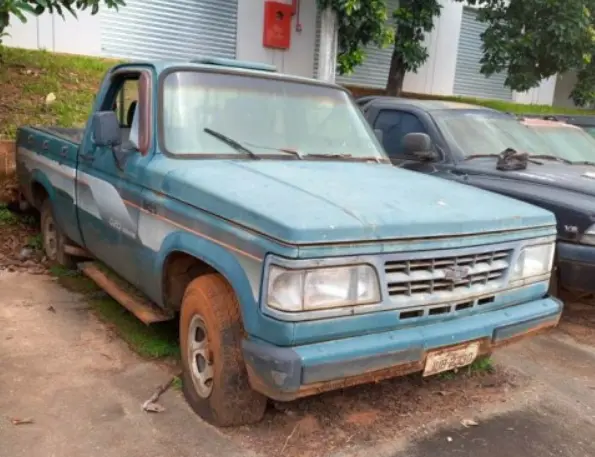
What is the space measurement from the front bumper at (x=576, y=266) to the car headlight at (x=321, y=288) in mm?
2583

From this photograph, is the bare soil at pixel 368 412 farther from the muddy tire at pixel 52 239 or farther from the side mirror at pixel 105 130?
the muddy tire at pixel 52 239

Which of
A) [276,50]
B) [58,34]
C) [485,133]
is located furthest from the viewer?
[276,50]

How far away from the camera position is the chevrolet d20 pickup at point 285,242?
9.23 ft

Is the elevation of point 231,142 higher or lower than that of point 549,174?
higher

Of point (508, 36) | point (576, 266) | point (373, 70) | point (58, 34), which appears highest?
point (508, 36)

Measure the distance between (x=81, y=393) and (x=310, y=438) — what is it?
142 centimetres

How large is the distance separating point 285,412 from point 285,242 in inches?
52.8

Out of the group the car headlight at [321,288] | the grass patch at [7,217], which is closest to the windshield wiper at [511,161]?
the car headlight at [321,288]

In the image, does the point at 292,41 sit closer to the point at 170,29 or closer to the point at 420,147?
the point at 170,29

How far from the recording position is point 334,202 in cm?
311

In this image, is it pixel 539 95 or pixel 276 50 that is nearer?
pixel 276 50

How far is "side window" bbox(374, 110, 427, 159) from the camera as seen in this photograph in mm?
6359

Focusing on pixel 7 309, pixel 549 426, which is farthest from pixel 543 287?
pixel 7 309

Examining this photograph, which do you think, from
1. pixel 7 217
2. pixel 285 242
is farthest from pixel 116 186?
pixel 7 217
